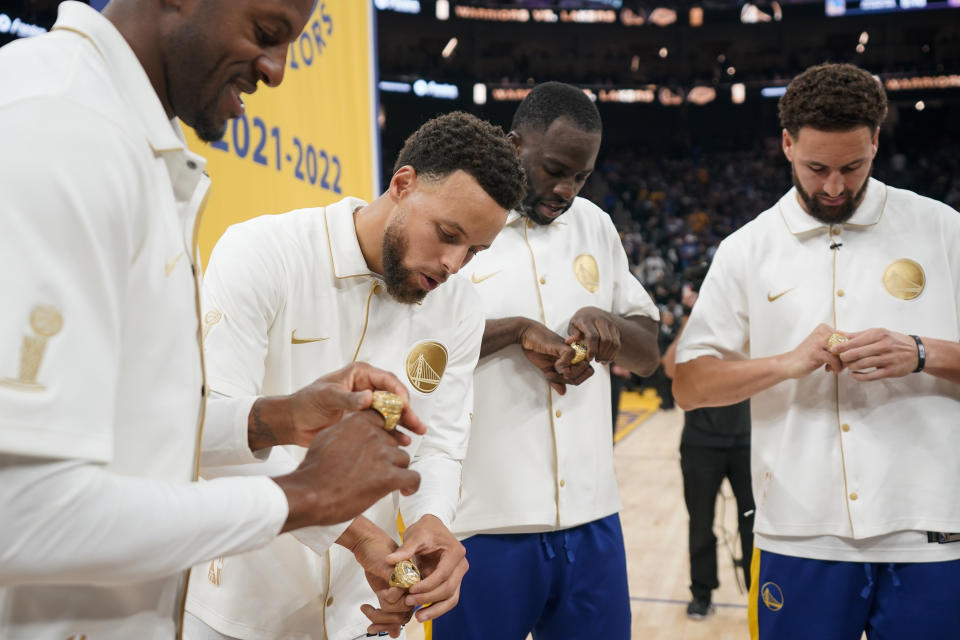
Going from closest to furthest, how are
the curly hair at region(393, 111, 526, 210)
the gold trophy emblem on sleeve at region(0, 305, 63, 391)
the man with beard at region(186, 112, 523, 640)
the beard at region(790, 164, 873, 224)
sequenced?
the gold trophy emblem on sleeve at region(0, 305, 63, 391) → the man with beard at region(186, 112, 523, 640) → the curly hair at region(393, 111, 526, 210) → the beard at region(790, 164, 873, 224)

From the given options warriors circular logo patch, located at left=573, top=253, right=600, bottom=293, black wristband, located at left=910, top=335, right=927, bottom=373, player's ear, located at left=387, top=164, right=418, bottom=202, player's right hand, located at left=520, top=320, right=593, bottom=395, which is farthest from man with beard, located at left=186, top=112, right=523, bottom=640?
black wristband, located at left=910, top=335, right=927, bottom=373

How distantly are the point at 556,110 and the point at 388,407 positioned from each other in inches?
57.3

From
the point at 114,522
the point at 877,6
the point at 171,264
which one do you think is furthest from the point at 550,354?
the point at 877,6

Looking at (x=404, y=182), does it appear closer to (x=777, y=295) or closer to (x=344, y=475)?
(x=344, y=475)

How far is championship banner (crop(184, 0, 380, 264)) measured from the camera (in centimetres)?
255

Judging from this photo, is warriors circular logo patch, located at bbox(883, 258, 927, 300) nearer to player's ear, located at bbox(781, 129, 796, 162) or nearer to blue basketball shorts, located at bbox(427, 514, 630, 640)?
player's ear, located at bbox(781, 129, 796, 162)

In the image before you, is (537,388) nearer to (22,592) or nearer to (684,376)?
(684,376)

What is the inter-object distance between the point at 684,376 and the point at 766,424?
0.29m

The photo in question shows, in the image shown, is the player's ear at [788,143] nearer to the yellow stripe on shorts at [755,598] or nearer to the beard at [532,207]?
the beard at [532,207]

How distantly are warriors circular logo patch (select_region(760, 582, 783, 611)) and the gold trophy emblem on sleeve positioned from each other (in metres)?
2.04

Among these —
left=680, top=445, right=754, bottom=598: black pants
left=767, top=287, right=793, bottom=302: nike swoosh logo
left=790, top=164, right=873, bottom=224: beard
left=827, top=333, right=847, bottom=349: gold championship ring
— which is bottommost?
left=680, top=445, right=754, bottom=598: black pants

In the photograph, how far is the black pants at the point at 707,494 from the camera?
4660 mm

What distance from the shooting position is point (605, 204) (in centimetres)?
2445

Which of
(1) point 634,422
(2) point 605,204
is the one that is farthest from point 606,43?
(1) point 634,422
